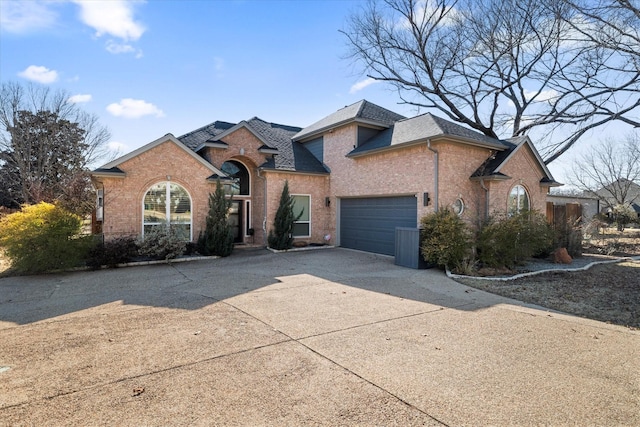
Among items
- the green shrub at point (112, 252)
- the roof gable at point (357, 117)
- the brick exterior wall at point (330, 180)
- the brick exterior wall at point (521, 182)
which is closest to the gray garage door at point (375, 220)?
the brick exterior wall at point (330, 180)

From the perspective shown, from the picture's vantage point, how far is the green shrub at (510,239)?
35.8 ft

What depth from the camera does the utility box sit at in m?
11.5

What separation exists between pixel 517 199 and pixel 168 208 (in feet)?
46.6

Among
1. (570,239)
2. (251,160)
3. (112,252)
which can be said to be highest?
(251,160)

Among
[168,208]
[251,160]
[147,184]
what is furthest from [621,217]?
[147,184]

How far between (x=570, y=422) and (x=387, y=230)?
11326 millimetres

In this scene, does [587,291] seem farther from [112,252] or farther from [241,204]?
[241,204]

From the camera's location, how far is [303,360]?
14.8 feet

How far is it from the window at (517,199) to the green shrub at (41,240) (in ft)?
51.2

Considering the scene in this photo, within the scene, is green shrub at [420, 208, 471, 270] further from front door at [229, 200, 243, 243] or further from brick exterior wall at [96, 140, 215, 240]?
front door at [229, 200, 243, 243]

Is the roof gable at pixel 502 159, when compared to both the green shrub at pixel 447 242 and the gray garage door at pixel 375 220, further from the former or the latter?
the green shrub at pixel 447 242

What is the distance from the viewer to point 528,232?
37.0ft


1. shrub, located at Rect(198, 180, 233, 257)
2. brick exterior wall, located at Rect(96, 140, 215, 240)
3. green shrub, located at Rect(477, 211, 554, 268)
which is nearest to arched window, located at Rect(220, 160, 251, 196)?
brick exterior wall, located at Rect(96, 140, 215, 240)

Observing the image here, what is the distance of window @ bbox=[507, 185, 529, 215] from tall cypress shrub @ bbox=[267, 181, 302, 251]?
9.15 meters
